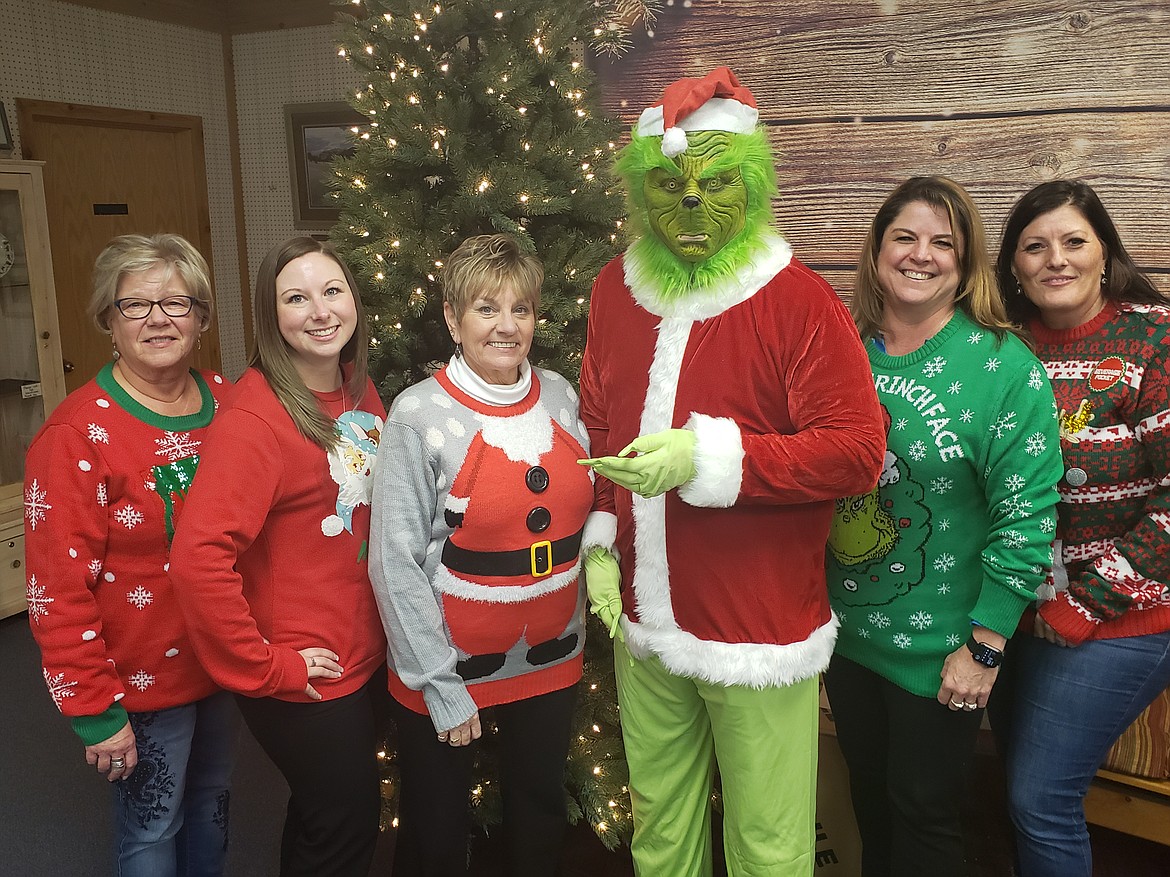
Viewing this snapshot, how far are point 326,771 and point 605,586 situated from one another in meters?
0.63

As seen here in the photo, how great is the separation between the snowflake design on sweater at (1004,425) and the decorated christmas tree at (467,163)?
96cm

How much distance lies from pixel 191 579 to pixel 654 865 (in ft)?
3.44

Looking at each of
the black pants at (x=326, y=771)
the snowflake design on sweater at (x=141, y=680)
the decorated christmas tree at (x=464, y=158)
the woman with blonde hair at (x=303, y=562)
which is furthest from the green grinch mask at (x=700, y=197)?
the snowflake design on sweater at (x=141, y=680)

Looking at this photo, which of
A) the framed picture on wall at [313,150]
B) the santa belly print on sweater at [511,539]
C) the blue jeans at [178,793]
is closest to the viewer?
the santa belly print on sweater at [511,539]

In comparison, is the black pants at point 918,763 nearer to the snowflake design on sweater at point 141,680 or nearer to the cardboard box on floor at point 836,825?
the cardboard box on floor at point 836,825

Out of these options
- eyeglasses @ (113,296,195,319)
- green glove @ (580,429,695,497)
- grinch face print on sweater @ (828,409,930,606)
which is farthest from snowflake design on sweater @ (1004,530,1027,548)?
eyeglasses @ (113,296,195,319)

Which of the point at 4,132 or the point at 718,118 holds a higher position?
the point at 4,132

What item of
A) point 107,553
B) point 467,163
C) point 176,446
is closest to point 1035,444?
point 467,163

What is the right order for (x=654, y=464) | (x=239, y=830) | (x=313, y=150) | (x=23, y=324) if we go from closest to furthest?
(x=654, y=464) < (x=239, y=830) < (x=23, y=324) < (x=313, y=150)

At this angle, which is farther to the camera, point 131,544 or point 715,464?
point 131,544

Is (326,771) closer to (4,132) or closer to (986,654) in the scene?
(986,654)

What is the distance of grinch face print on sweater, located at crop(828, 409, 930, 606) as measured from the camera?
1646mm

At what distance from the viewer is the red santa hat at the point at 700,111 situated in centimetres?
145

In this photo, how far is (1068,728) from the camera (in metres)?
1.70
